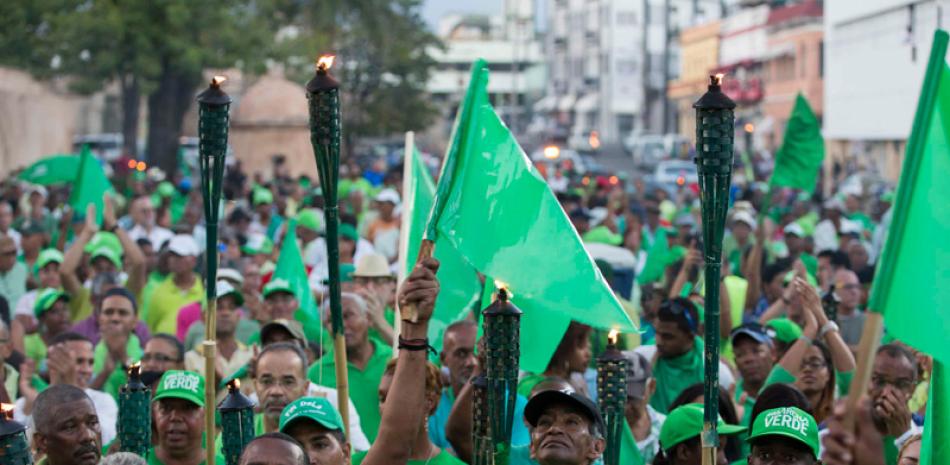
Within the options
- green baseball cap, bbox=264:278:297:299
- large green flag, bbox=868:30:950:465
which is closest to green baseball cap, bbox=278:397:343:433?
large green flag, bbox=868:30:950:465

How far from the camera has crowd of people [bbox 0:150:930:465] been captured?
6.23 metres

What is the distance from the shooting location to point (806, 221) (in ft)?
64.0

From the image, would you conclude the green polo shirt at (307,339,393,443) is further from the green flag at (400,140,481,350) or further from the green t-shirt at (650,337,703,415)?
the green t-shirt at (650,337,703,415)

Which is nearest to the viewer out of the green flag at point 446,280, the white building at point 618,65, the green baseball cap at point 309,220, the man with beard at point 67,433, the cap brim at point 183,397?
the man with beard at point 67,433

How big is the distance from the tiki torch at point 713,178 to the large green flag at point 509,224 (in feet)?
1.84

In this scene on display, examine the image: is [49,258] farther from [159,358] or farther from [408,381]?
[408,381]

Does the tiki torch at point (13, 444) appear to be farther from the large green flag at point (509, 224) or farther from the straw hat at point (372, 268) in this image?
the straw hat at point (372, 268)

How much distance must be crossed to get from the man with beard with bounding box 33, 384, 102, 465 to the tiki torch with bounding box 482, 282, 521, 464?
1871 mm

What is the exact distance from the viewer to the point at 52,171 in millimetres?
18578

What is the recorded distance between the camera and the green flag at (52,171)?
18.5 m

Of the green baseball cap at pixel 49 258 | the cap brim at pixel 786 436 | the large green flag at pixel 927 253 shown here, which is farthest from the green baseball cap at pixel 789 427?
the green baseball cap at pixel 49 258

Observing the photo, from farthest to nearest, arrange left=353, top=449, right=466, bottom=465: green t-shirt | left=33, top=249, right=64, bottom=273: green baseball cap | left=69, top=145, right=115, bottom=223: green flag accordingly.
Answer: left=69, top=145, right=115, bottom=223: green flag
left=33, top=249, right=64, bottom=273: green baseball cap
left=353, top=449, right=466, bottom=465: green t-shirt

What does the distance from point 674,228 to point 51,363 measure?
30.9 feet

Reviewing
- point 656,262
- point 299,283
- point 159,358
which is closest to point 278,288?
point 299,283
